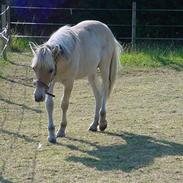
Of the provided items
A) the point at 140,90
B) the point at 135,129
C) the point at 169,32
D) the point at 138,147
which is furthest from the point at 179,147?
the point at 169,32

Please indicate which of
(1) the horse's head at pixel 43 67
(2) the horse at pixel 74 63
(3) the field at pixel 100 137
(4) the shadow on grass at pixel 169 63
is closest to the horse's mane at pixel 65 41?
(2) the horse at pixel 74 63

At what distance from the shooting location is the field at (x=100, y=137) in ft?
15.6

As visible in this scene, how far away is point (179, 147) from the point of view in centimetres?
569

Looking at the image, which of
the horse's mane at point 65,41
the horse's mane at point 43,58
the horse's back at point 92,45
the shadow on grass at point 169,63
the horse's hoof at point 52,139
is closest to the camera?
the horse's mane at point 43,58

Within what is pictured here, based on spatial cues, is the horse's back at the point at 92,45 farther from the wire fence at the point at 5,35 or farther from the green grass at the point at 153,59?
the wire fence at the point at 5,35

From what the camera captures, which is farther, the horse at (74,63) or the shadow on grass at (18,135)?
the shadow on grass at (18,135)

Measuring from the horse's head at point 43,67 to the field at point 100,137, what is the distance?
2.01ft

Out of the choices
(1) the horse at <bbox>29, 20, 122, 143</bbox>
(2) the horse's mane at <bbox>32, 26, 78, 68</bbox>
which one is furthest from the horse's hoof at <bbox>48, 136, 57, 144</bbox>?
(2) the horse's mane at <bbox>32, 26, 78, 68</bbox>

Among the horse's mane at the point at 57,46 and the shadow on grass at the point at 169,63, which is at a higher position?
the horse's mane at the point at 57,46

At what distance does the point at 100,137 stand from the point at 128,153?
76 centimetres

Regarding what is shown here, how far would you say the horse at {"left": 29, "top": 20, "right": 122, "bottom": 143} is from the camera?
5.38 meters

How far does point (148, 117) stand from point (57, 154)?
2053 mm

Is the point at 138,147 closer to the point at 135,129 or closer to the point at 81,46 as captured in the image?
the point at 135,129

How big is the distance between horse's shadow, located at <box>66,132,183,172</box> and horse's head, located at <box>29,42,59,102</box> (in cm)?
70
